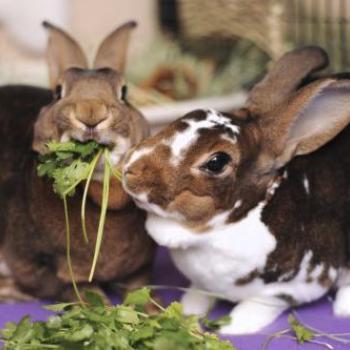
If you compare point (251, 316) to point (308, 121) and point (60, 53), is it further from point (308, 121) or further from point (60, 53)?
point (60, 53)

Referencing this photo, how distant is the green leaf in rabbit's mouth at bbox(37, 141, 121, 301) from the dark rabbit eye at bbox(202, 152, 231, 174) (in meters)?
0.13

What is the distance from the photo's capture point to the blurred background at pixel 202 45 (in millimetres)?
1941

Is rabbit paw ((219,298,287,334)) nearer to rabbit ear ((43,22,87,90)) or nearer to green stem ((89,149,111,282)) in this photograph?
green stem ((89,149,111,282))

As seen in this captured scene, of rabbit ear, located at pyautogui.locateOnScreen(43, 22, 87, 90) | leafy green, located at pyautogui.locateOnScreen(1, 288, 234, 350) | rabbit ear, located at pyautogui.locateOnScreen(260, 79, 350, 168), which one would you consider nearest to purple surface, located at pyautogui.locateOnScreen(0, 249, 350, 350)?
leafy green, located at pyautogui.locateOnScreen(1, 288, 234, 350)

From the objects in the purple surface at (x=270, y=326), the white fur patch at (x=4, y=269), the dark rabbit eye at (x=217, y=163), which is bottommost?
the purple surface at (x=270, y=326)

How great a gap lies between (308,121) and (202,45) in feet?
4.10

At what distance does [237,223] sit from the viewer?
3.59 ft

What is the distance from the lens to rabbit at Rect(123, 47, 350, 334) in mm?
1052

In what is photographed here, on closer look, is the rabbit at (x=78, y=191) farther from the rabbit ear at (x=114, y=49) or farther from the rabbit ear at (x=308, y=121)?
the rabbit ear at (x=308, y=121)

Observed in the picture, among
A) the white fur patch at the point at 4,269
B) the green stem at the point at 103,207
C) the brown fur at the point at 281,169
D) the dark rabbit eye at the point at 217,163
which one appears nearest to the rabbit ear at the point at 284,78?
the brown fur at the point at 281,169

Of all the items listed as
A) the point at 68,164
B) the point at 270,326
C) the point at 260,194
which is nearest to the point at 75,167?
the point at 68,164

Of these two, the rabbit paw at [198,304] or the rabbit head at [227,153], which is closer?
the rabbit head at [227,153]

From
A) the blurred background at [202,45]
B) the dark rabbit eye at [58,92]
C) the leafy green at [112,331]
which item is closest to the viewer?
the leafy green at [112,331]

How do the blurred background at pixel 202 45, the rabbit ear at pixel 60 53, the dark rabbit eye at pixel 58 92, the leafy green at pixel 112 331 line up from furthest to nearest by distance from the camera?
the blurred background at pixel 202 45 → the rabbit ear at pixel 60 53 → the dark rabbit eye at pixel 58 92 → the leafy green at pixel 112 331
